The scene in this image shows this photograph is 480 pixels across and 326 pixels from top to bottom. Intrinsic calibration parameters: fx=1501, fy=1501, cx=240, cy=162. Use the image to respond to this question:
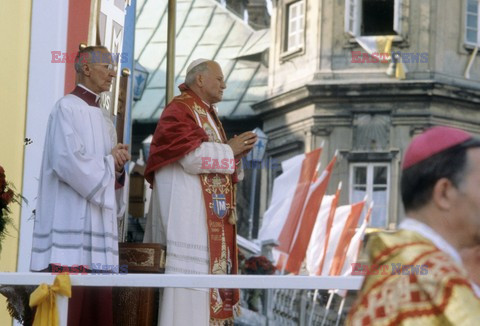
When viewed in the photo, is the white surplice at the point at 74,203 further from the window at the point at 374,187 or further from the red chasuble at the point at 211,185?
the window at the point at 374,187

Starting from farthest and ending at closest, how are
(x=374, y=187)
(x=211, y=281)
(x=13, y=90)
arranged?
(x=374, y=187), (x=13, y=90), (x=211, y=281)

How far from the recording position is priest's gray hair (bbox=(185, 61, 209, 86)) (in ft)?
26.4

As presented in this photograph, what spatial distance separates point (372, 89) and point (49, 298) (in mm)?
29551

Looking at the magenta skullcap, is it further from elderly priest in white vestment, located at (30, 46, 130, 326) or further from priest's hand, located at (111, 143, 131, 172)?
priest's hand, located at (111, 143, 131, 172)

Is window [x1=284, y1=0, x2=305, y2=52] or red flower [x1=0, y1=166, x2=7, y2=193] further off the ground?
window [x1=284, y1=0, x2=305, y2=52]

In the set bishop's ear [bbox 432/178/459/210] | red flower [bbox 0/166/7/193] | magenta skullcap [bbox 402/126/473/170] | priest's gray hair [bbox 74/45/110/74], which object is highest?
priest's gray hair [bbox 74/45/110/74]

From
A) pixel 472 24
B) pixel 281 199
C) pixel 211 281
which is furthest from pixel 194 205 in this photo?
pixel 281 199

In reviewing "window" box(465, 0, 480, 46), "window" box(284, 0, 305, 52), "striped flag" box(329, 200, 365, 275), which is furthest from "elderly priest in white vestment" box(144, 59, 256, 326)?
"window" box(284, 0, 305, 52)

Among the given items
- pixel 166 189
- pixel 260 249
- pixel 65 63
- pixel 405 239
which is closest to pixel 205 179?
pixel 166 189

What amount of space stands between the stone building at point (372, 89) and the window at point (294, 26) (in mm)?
34

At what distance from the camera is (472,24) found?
34062 millimetres

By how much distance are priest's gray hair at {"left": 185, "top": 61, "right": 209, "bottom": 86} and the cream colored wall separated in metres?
1.75

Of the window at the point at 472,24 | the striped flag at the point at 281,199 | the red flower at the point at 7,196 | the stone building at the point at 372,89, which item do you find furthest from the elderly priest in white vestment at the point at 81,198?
the striped flag at the point at 281,199

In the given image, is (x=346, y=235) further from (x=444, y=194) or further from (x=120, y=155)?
(x=444, y=194)
